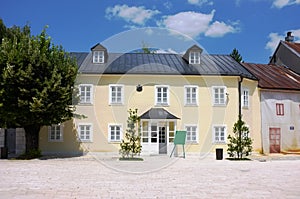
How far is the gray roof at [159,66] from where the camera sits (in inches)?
885

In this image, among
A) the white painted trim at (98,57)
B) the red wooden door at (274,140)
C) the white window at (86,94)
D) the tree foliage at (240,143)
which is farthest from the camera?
the red wooden door at (274,140)

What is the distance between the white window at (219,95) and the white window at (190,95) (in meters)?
1.25

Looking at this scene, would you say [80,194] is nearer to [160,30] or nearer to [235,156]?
[160,30]

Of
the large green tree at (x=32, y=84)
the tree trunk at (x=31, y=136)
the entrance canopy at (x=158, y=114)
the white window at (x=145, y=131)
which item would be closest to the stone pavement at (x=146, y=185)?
the large green tree at (x=32, y=84)

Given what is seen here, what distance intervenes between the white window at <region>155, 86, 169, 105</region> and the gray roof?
1.03 m

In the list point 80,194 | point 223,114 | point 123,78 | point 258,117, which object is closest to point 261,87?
point 258,117

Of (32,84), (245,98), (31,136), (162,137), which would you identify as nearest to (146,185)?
(32,84)

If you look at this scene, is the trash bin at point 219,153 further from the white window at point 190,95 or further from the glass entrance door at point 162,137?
the white window at point 190,95

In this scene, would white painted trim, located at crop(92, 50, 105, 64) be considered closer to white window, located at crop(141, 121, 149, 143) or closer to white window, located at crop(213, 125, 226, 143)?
white window, located at crop(141, 121, 149, 143)

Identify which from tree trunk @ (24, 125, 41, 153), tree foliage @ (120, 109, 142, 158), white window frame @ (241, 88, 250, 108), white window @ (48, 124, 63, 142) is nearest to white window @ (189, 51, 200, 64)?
white window frame @ (241, 88, 250, 108)

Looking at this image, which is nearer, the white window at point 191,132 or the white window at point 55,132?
the white window at point 55,132

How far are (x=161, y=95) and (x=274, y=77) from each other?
9694 mm

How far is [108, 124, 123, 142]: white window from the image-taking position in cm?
2205

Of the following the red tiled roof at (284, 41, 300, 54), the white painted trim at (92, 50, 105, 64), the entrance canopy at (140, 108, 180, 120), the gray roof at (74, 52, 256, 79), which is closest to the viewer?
the entrance canopy at (140, 108, 180, 120)
